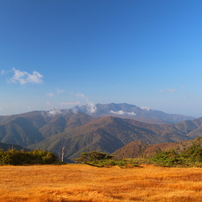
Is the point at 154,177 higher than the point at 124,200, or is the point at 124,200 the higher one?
the point at 124,200

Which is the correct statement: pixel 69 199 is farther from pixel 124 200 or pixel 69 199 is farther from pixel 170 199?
pixel 170 199

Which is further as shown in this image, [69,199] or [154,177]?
[154,177]

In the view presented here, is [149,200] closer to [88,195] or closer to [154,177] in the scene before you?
[88,195]

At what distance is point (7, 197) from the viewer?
8312mm

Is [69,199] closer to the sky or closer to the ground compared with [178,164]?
closer to the sky

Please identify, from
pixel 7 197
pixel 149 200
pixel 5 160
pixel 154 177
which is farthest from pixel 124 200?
A: pixel 5 160

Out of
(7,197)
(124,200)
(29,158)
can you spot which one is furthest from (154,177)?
(29,158)

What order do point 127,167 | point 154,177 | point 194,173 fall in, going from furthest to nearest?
point 127,167 → point 194,173 → point 154,177

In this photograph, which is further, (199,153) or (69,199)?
(199,153)

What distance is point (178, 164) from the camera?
24141 millimetres

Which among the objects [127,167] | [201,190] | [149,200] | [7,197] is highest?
[7,197]

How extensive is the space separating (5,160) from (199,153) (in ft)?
106

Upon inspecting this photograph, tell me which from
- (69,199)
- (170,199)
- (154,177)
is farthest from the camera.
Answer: (154,177)

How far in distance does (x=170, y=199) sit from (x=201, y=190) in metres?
4.03
